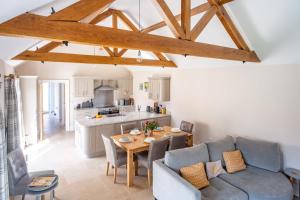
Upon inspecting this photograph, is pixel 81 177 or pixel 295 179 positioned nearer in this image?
pixel 295 179

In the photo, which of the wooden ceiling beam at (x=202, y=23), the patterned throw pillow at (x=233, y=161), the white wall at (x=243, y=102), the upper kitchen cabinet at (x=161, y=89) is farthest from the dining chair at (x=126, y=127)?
the wooden ceiling beam at (x=202, y=23)

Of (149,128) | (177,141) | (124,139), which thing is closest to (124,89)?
(149,128)

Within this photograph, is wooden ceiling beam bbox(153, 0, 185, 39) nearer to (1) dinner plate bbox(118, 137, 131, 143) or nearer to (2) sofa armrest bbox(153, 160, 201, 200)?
(2) sofa armrest bbox(153, 160, 201, 200)

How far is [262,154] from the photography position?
4.01m

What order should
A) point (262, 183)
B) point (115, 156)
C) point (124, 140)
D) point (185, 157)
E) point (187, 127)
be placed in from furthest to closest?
point (187, 127) → point (124, 140) → point (115, 156) → point (185, 157) → point (262, 183)

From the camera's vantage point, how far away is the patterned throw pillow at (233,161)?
386 centimetres

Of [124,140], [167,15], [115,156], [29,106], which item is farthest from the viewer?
[29,106]

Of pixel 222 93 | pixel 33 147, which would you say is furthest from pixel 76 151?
pixel 222 93

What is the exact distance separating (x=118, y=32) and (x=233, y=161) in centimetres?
327

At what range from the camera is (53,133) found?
790cm

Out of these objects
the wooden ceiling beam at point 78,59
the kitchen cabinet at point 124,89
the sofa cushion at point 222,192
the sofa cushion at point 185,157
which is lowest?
the sofa cushion at point 222,192

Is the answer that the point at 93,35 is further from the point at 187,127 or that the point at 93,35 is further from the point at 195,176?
the point at 187,127

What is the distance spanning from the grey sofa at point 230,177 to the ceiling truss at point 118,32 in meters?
1.83

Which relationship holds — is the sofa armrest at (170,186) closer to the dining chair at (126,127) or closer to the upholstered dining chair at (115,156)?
the upholstered dining chair at (115,156)
